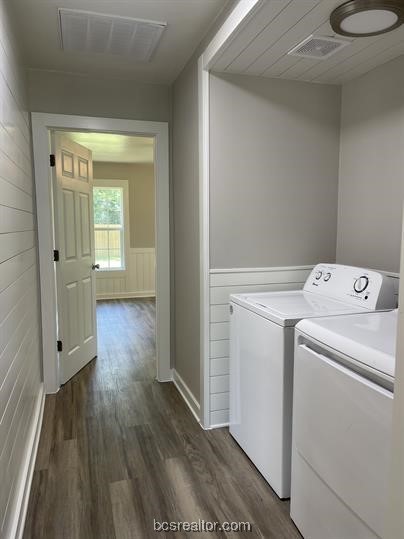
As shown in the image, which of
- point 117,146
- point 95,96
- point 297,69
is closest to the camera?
point 297,69

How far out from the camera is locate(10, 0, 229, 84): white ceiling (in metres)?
1.97

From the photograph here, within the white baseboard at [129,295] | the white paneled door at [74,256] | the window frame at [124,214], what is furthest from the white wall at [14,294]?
the white baseboard at [129,295]

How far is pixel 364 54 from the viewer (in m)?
2.07

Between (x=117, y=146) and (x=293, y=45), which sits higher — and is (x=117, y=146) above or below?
above

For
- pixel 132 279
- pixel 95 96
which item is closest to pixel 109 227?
pixel 132 279

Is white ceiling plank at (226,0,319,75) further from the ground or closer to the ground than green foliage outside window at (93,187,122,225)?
further from the ground

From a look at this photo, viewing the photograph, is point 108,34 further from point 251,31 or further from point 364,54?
point 364,54

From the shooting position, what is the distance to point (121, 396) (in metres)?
2.97

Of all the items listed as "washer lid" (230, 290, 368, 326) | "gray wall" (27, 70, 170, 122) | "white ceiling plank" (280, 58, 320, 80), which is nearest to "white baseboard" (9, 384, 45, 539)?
"washer lid" (230, 290, 368, 326)

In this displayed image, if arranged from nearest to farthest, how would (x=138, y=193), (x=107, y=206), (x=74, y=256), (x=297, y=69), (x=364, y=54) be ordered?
(x=364, y=54) < (x=297, y=69) < (x=74, y=256) < (x=107, y=206) < (x=138, y=193)

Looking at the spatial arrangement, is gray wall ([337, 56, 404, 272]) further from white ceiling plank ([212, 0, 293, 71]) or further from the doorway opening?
the doorway opening

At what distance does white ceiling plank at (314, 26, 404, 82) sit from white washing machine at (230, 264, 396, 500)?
1.14 m

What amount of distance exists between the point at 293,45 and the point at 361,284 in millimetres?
1260

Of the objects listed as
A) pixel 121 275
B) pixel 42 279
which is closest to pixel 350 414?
pixel 42 279
